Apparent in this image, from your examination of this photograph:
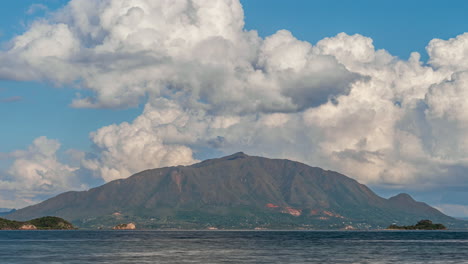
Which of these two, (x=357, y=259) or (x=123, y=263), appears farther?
(x=357, y=259)

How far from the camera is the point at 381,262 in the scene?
175125 mm

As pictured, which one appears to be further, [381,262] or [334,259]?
[334,259]

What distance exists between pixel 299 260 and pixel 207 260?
25.7m

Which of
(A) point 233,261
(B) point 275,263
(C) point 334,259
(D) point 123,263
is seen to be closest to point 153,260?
(D) point 123,263

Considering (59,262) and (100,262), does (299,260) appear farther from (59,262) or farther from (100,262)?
(59,262)

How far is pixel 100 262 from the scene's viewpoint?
176m

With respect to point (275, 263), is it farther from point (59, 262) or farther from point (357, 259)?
point (59, 262)

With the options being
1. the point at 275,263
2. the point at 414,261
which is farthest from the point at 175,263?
the point at 414,261

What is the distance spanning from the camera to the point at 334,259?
188 metres

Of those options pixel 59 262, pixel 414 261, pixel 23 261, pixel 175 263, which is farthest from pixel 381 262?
pixel 23 261

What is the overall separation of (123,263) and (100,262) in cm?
767

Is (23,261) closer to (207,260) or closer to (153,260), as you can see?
(153,260)

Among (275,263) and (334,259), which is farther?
(334,259)

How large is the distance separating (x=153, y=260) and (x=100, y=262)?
14.5 m
